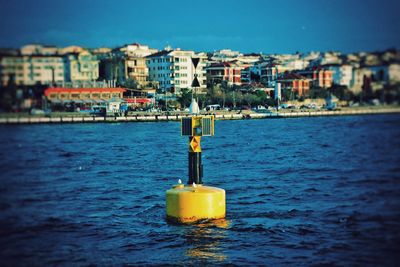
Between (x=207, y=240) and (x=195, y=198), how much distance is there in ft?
2.27

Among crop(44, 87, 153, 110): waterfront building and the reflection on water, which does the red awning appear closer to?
crop(44, 87, 153, 110): waterfront building

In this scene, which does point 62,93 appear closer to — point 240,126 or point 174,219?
point 174,219

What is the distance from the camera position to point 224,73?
27281 mm

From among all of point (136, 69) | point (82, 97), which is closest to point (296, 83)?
point (136, 69)

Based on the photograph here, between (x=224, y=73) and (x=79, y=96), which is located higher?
(x=224, y=73)

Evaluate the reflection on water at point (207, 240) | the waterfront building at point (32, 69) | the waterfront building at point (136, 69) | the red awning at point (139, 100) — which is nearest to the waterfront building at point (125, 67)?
the waterfront building at point (136, 69)

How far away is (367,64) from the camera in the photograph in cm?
518

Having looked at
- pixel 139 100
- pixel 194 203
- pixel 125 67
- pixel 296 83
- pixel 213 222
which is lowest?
pixel 213 222

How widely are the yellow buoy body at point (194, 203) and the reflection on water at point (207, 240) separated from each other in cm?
14

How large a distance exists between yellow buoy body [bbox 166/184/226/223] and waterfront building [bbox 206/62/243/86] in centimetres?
1409

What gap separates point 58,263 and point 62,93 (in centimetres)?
198

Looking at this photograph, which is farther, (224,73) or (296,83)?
(296,83)

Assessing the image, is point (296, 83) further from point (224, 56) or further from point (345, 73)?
point (345, 73)

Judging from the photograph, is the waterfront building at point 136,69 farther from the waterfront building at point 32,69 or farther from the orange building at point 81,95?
the waterfront building at point 32,69
